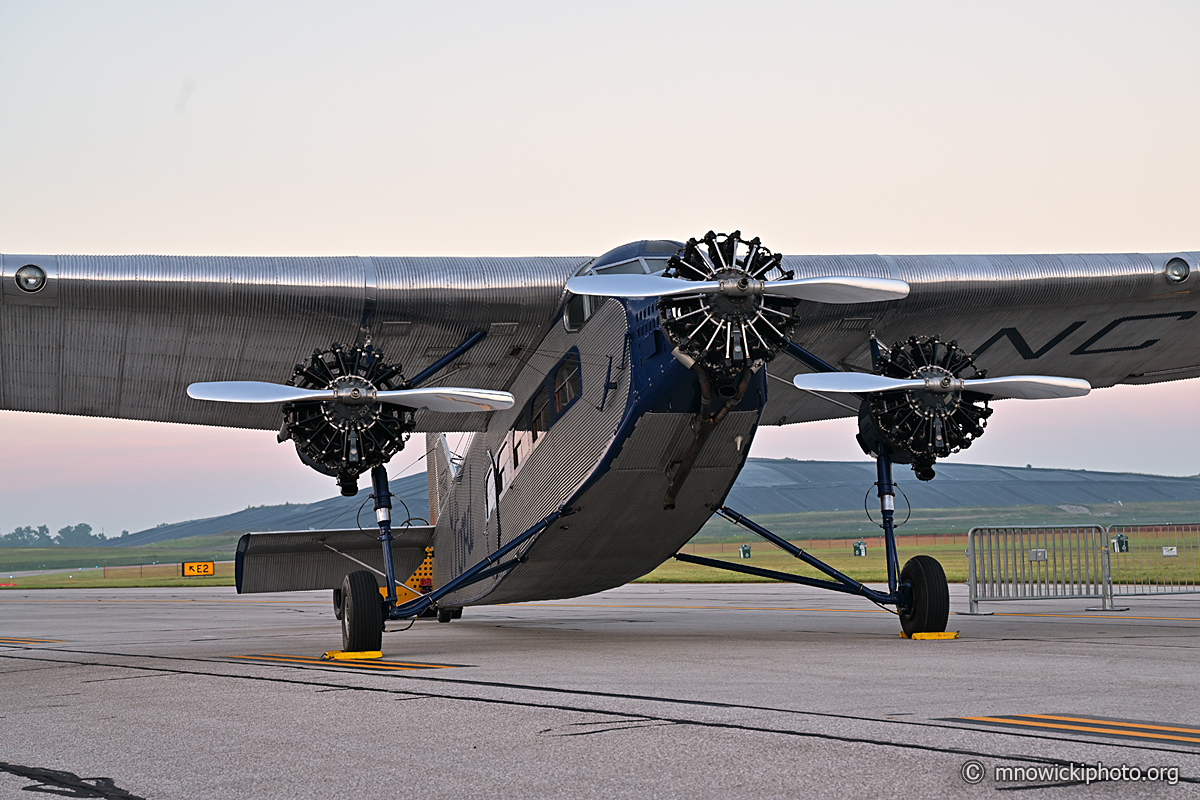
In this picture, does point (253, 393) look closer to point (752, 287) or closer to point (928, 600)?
point (752, 287)

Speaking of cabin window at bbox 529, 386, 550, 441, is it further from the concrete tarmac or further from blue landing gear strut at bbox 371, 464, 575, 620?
the concrete tarmac

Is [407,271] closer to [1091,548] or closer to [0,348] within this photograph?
[0,348]

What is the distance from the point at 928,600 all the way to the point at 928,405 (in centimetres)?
239

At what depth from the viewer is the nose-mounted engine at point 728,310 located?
1099cm

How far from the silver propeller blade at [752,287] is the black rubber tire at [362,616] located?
460cm

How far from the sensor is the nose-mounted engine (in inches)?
433

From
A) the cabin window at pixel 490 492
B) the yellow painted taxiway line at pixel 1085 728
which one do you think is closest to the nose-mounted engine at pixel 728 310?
the yellow painted taxiway line at pixel 1085 728

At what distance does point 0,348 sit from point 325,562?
5.98 meters

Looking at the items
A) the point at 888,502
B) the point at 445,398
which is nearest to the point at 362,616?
the point at 445,398

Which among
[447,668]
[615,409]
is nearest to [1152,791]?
[447,668]

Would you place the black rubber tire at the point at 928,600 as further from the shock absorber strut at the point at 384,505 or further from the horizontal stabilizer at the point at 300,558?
the horizontal stabilizer at the point at 300,558

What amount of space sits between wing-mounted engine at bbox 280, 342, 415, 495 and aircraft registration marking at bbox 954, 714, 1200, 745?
8.66m

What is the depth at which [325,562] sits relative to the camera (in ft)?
60.9

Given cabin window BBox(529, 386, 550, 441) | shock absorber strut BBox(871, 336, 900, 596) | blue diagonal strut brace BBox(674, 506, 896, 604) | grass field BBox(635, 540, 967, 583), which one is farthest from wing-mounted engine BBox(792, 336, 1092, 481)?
grass field BBox(635, 540, 967, 583)
